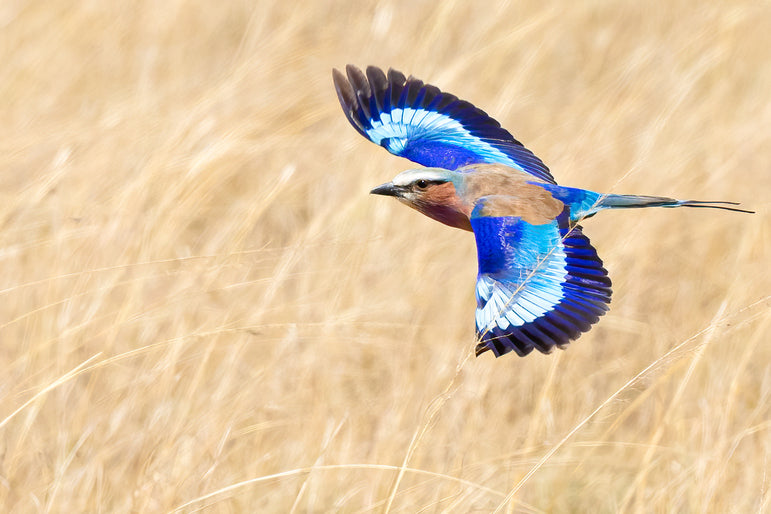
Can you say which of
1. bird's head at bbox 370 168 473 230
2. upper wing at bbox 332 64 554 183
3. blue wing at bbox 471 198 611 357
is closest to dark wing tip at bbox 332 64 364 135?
upper wing at bbox 332 64 554 183

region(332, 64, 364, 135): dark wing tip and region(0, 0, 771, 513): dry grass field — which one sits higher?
A: region(332, 64, 364, 135): dark wing tip

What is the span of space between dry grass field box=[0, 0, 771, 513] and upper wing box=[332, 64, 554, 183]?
0.35m

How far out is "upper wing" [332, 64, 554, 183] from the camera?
3.42 meters

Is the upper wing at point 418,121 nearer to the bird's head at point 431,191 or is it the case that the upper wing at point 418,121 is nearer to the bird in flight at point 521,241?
the bird in flight at point 521,241

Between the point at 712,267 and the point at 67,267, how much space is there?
7.59 feet

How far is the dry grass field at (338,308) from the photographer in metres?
3.23

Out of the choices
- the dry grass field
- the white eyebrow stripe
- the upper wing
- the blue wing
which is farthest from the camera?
the upper wing

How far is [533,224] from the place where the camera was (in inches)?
107

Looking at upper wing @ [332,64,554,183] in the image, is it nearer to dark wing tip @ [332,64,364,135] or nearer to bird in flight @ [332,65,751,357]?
dark wing tip @ [332,64,364,135]

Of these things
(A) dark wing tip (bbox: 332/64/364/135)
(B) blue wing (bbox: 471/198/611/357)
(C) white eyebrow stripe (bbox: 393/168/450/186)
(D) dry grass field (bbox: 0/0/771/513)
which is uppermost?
(A) dark wing tip (bbox: 332/64/364/135)

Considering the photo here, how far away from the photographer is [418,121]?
3.56 meters

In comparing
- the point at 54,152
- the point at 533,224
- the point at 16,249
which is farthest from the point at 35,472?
the point at 54,152

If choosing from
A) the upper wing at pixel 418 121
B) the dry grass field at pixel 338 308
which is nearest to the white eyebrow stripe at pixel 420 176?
the dry grass field at pixel 338 308

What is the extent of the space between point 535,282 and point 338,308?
1.25m
